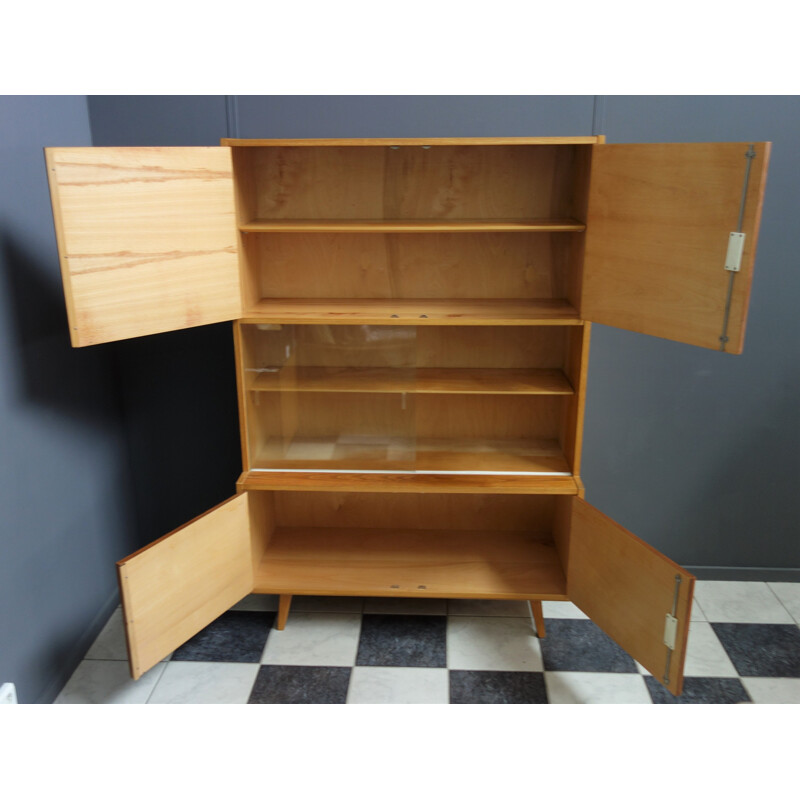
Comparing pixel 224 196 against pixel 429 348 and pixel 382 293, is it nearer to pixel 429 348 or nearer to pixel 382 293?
pixel 382 293

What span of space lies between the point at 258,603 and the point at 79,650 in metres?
0.63

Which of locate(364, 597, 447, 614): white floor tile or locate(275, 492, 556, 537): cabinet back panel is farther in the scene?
locate(275, 492, 556, 537): cabinet back panel

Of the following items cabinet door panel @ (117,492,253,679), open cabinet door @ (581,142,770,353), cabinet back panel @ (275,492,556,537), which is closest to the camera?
open cabinet door @ (581,142,770,353)

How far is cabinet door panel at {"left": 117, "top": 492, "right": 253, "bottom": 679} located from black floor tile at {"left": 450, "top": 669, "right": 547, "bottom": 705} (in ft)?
2.58

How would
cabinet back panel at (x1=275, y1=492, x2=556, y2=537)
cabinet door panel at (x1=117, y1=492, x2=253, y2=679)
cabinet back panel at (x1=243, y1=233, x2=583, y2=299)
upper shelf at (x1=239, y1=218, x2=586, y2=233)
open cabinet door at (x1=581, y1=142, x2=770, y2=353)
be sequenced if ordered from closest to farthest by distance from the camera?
1. open cabinet door at (x1=581, y1=142, x2=770, y2=353)
2. cabinet door panel at (x1=117, y1=492, x2=253, y2=679)
3. upper shelf at (x1=239, y1=218, x2=586, y2=233)
4. cabinet back panel at (x1=243, y1=233, x2=583, y2=299)
5. cabinet back panel at (x1=275, y1=492, x2=556, y2=537)

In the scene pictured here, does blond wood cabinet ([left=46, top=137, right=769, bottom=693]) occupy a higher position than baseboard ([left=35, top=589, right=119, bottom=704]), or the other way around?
blond wood cabinet ([left=46, top=137, right=769, bottom=693])

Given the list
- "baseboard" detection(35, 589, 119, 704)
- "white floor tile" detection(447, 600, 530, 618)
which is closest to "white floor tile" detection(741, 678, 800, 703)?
"white floor tile" detection(447, 600, 530, 618)

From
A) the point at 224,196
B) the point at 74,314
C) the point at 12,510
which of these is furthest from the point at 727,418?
the point at 12,510

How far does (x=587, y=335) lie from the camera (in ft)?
7.47

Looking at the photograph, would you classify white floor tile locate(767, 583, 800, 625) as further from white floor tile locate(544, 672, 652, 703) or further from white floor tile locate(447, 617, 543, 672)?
white floor tile locate(447, 617, 543, 672)

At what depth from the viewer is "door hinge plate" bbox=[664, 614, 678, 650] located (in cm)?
193

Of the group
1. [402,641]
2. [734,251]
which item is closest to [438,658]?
[402,641]

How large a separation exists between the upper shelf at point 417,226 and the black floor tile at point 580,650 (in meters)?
1.39

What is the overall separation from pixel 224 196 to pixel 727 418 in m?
1.96
